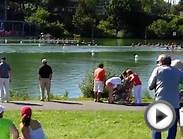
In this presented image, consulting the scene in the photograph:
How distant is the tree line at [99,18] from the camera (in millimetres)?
155375

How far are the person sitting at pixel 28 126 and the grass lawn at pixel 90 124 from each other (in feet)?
12.4

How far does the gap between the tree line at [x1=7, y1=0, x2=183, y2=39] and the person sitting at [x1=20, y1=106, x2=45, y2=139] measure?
138042 mm

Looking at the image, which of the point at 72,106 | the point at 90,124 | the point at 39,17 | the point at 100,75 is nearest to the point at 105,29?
the point at 39,17

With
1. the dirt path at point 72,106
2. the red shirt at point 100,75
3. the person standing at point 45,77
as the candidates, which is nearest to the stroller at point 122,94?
the red shirt at point 100,75

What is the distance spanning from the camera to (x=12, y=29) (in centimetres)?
15125

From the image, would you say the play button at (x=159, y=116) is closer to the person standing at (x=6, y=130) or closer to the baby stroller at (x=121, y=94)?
the person standing at (x=6, y=130)

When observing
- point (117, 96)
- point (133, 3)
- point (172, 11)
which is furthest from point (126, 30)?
point (117, 96)

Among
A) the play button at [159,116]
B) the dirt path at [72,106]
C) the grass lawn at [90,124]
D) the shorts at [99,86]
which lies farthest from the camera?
the shorts at [99,86]

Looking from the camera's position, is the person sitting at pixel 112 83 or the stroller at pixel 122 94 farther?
the stroller at pixel 122 94

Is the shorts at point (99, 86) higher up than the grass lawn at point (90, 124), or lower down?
lower down

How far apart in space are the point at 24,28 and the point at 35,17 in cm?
469

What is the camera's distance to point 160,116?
20.2ft

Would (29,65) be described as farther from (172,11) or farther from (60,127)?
(172,11)

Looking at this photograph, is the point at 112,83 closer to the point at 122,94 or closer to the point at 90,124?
the point at 122,94
